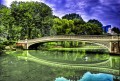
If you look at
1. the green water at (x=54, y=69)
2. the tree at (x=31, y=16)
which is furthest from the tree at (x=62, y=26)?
the green water at (x=54, y=69)

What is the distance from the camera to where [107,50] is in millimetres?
4832

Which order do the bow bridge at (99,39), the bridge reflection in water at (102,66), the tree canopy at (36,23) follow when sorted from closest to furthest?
the bridge reflection in water at (102,66)
the tree canopy at (36,23)
the bow bridge at (99,39)

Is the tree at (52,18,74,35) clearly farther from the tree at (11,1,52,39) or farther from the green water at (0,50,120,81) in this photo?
the green water at (0,50,120,81)

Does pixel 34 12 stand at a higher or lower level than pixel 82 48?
higher

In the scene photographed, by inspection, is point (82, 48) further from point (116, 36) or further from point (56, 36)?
point (116, 36)

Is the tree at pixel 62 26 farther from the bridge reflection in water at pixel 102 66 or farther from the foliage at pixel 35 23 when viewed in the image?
the bridge reflection in water at pixel 102 66

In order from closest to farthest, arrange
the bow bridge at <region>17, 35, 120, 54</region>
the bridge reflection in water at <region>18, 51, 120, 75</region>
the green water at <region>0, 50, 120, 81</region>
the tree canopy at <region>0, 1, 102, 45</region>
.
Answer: the green water at <region>0, 50, 120, 81</region> → the bridge reflection in water at <region>18, 51, 120, 75</region> → the tree canopy at <region>0, 1, 102, 45</region> → the bow bridge at <region>17, 35, 120, 54</region>

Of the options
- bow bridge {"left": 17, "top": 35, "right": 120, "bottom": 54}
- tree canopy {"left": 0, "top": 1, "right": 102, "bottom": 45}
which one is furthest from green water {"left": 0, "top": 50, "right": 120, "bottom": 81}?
tree canopy {"left": 0, "top": 1, "right": 102, "bottom": 45}

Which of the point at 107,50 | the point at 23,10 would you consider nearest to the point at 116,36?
the point at 107,50

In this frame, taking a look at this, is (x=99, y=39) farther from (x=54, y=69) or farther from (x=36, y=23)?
(x=54, y=69)

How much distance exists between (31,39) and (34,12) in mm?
984

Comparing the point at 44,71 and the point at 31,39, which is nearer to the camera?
the point at 44,71

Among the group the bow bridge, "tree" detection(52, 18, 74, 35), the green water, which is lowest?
the green water

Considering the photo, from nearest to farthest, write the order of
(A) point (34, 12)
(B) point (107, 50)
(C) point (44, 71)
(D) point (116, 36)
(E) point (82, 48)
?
(C) point (44, 71) → (D) point (116, 36) → (A) point (34, 12) → (B) point (107, 50) → (E) point (82, 48)
